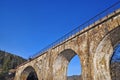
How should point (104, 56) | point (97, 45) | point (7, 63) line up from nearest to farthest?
point (97, 45) < point (104, 56) < point (7, 63)

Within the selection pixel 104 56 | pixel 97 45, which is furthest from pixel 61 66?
pixel 97 45

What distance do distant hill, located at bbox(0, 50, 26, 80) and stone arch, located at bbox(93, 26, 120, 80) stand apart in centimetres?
2535

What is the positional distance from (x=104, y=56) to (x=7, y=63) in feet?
103

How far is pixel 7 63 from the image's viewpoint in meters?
41.4

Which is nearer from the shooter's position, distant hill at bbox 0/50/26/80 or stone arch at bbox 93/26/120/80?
stone arch at bbox 93/26/120/80

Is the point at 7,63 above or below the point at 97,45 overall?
above

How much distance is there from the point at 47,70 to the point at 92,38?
355 inches

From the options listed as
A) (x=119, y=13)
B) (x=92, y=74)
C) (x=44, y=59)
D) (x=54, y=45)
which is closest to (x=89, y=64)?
(x=92, y=74)

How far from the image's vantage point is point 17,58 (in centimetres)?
4838

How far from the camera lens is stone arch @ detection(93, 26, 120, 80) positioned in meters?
14.3

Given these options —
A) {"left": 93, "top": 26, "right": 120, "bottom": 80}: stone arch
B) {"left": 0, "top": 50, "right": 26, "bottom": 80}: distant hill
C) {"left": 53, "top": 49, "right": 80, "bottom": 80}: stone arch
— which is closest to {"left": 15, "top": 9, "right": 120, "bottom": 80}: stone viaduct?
{"left": 93, "top": 26, "right": 120, "bottom": 80}: stone arch

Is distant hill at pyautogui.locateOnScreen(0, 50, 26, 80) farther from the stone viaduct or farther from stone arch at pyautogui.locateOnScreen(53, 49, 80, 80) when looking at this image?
the stone viaduct

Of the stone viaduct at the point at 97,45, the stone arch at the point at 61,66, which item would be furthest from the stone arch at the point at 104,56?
the stone arch at the point at 61,66

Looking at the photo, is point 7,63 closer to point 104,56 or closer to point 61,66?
point 61,66
